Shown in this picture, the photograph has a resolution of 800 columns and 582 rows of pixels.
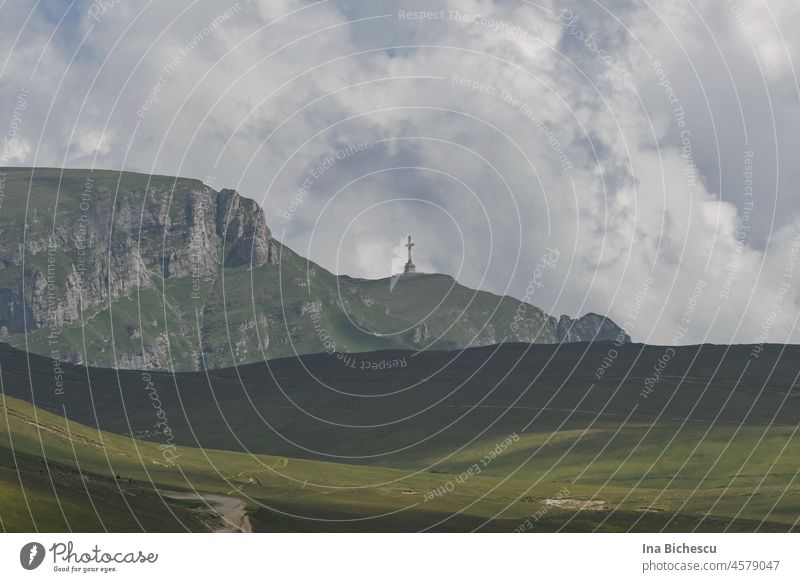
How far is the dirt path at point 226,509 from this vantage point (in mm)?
140625

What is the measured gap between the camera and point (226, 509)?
157875mm

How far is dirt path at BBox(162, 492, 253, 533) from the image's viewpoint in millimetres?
140625

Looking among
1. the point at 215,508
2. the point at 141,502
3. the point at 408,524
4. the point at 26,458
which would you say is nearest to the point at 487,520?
the point at 408,524

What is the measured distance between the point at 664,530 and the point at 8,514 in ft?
348

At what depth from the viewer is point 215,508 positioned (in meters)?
158

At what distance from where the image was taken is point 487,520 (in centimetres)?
17650
